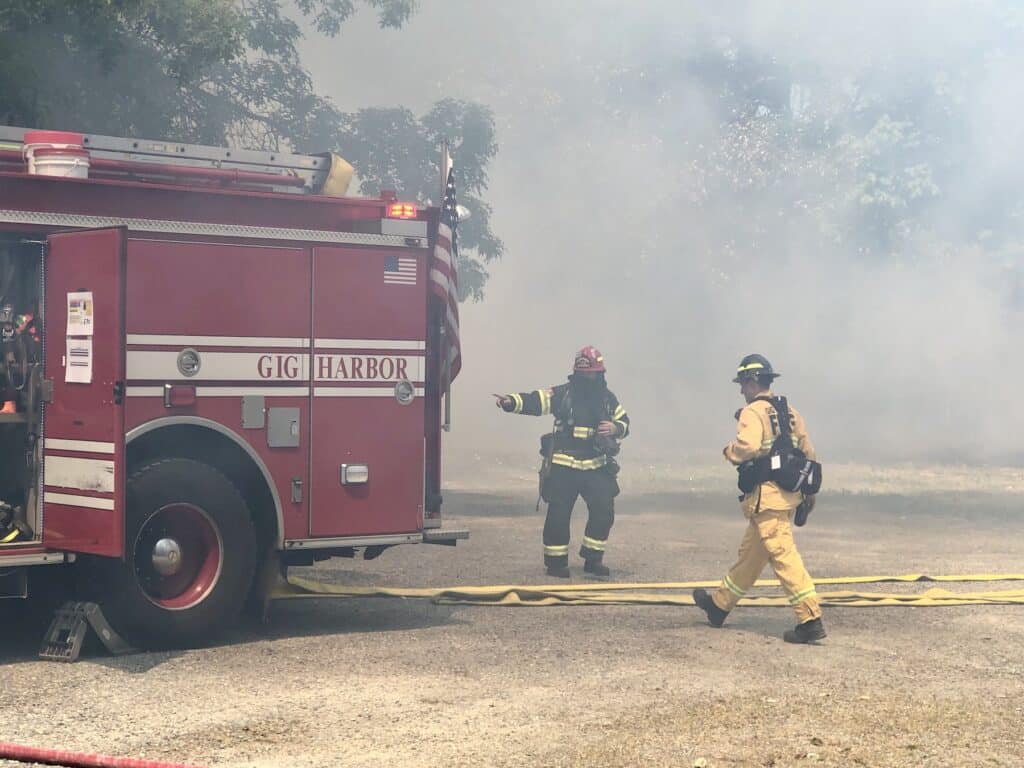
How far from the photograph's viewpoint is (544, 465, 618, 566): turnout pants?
10.1 meters

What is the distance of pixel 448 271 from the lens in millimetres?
8406

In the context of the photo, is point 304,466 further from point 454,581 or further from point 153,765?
point 153,765

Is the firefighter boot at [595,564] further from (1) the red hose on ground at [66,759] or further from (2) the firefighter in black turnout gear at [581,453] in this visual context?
(1) the red hose on ground at [66,759]

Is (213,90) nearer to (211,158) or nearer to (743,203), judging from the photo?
(211,158)

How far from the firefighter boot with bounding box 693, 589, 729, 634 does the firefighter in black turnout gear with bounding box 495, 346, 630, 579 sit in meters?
2.11

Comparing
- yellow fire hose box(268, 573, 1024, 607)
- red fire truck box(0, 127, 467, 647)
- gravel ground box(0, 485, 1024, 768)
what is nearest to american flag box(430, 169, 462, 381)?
red fire truck box(0, 127, 467, 647)

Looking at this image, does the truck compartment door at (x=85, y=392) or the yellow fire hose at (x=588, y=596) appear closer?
the truck compartment door at (x=85, y=392)

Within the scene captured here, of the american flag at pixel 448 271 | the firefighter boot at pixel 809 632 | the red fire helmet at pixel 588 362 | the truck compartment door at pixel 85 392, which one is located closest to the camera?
the truck compartment door at pixel 85 392

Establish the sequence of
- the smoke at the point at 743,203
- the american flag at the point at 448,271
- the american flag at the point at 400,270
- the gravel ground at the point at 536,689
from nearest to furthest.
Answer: the gravel ground at the point at 536,689
the american flag at the point at 400,270
the american flag at the point at 448,271
the smoke at the point at 743,203

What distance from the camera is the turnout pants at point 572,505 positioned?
10.1m

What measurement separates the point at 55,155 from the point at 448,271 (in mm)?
2307

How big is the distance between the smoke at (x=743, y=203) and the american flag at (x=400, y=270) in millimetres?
13964

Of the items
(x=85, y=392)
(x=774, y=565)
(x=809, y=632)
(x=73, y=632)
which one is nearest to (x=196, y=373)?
(x=85, y=392)

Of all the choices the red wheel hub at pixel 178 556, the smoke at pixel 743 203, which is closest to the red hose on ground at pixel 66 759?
the red wheel hub at pixel 178 556
